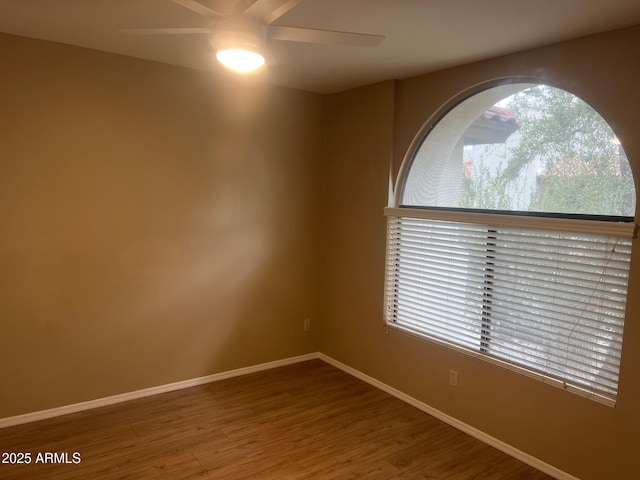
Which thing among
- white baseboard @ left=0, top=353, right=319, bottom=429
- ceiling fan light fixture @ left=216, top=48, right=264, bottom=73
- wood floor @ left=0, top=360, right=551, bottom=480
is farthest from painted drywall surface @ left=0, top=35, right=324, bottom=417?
ceiling fan light fixture @ left=216, top=48, right=264, bottom=73

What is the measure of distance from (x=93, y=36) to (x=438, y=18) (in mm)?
2053

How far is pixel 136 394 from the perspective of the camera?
3.40 m

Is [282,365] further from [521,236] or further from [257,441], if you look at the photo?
[521,236]

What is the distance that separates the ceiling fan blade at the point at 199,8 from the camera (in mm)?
1629

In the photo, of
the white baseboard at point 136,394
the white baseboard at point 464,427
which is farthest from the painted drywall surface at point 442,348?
the white baseboard at point 136,394

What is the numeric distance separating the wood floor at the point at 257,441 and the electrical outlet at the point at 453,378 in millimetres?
301

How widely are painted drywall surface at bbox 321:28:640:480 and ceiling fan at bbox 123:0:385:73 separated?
136 cm

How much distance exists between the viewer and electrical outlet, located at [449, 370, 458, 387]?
3.14 metres

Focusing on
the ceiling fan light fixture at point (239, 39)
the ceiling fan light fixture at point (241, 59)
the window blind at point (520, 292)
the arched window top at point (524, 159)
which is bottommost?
the window blind at point (520, 292)

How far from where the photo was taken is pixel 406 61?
302 cm

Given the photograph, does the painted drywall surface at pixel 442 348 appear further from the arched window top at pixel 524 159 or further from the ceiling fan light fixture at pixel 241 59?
the ceiling fan light fixture at pixel 241 59

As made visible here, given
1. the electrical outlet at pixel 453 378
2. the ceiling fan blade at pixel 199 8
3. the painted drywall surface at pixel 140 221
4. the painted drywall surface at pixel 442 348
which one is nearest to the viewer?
the ceiling fan blade at pixel 199 8

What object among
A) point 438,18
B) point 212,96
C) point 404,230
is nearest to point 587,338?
point 404,230

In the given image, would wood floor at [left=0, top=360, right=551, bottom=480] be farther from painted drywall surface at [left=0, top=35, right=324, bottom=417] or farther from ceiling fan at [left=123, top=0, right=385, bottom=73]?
ceiling fan at [left=123, top=0, right=385, bottom=73]
